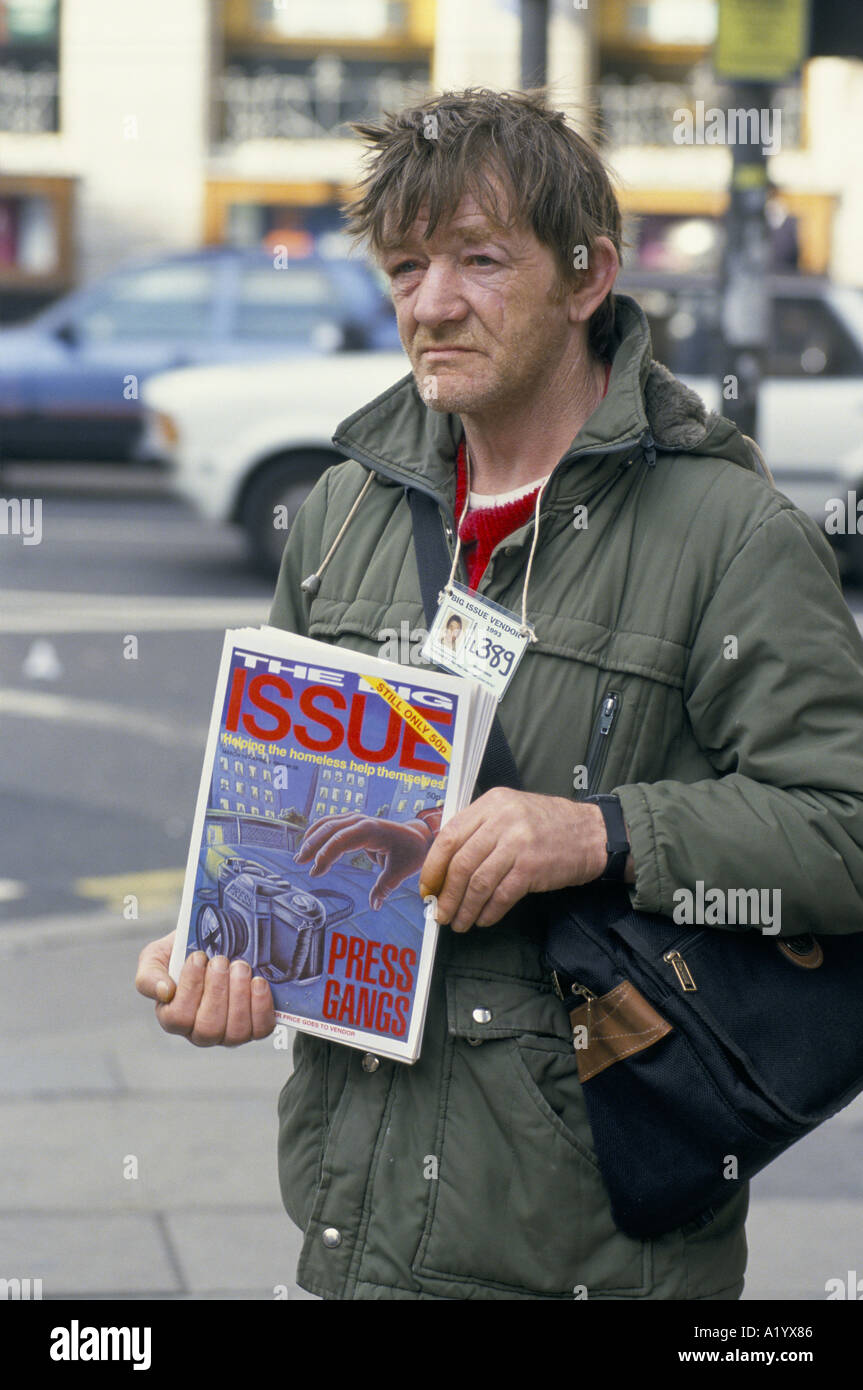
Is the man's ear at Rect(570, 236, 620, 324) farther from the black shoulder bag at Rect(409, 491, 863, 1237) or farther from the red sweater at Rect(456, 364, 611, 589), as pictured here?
the black shoulder bag at Rect(409, 491, 863, 1237)

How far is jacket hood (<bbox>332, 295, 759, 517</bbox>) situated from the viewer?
2.21 meters

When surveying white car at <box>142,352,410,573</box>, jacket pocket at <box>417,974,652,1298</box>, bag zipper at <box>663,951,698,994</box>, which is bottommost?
jacket pocket at <box>417,974,652,1298</box>

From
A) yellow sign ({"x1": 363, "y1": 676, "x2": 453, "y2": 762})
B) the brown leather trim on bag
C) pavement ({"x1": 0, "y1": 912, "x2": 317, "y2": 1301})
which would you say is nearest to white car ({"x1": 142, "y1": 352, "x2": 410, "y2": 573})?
pavement ({"x1": 0, "y1": 912, "x2": 317, "y2": 1301})

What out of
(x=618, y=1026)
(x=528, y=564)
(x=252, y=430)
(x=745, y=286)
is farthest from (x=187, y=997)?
(x=252, y=430)

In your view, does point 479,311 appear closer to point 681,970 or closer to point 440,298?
point 440,298

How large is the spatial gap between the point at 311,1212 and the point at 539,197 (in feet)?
3.97

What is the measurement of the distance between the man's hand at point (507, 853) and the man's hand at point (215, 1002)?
28 cm

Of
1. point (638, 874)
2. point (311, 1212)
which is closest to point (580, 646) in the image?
point (638, 874)

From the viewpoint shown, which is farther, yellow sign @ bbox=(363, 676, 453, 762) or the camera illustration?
the camera illustration

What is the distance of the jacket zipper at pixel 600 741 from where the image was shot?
7.06 ft

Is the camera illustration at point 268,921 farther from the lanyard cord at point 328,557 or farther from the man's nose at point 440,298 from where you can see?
the man's nose at point 440,298

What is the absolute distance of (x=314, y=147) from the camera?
25.6 metres

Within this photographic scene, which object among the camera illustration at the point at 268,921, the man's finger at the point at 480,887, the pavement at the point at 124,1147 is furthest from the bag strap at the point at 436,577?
the pavement at the point at 124,1147
